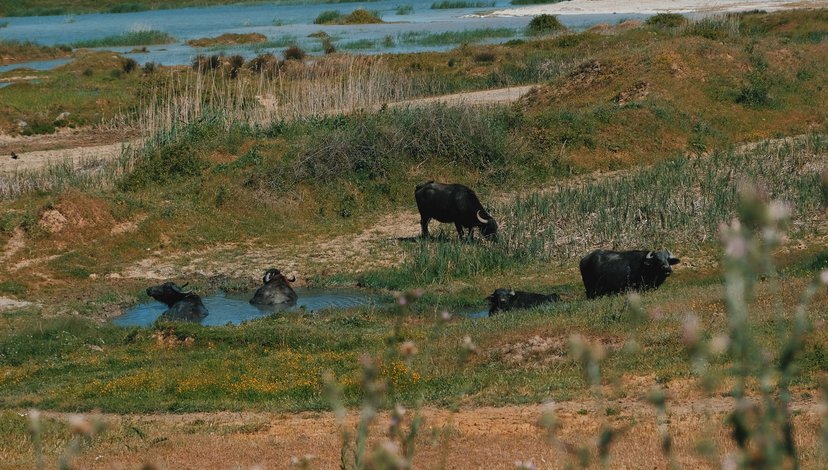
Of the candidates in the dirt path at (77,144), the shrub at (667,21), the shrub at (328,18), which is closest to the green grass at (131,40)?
the shrub at (328,18)

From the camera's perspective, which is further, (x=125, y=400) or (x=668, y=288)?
(x=668, y=288)

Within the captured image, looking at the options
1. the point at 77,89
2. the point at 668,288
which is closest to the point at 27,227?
the point at 668,288

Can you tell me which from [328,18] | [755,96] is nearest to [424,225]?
[755,96]

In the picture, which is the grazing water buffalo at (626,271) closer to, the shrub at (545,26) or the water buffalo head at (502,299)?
the water buffalo head at (502,299)

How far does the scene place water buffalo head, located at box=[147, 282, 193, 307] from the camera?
21.2m

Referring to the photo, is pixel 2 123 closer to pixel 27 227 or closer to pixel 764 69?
pixel 27 227

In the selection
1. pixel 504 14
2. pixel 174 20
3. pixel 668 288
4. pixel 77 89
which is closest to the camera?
pixel 668 288

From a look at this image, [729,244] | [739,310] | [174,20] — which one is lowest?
[174,20]

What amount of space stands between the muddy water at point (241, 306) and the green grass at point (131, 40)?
7091 cm

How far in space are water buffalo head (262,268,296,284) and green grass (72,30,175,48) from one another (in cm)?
7081

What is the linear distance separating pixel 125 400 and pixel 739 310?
1220cm

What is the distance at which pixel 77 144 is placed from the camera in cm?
4106

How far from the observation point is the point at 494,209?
2688cm

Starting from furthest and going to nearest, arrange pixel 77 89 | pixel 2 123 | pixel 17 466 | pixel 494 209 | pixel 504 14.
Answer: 1. pixel 504 14
2. pixel 77 89
3. pixel 2 123
4. pixel 494 209
5. pixel 17 466
